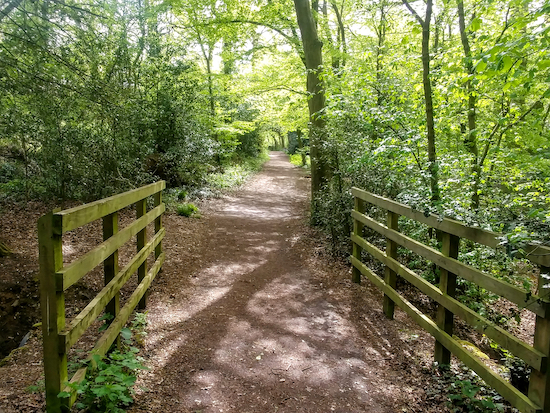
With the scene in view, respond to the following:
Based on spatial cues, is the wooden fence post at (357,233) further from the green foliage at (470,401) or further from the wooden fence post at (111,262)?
the wooden fence post at (111,262)

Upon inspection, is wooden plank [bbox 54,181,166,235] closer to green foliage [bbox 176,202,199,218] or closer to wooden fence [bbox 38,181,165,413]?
wooden fence [bbox 38,181,165,413]

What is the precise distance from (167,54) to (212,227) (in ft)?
19.8

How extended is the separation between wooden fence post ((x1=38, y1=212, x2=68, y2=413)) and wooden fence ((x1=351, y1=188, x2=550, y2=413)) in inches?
119

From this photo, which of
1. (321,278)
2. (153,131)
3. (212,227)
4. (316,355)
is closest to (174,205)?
(212,227)

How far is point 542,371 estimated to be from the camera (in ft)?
7.70

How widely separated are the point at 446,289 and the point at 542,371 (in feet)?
4.17

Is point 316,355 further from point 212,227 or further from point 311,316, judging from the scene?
point 212,227

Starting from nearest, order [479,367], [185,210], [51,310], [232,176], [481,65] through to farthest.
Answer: [51,310], [479,367], [481,65], [185,210], [232,176]

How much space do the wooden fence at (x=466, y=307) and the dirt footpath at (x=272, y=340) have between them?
0.46 meters

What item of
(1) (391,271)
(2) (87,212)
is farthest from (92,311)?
(1) (391,271)

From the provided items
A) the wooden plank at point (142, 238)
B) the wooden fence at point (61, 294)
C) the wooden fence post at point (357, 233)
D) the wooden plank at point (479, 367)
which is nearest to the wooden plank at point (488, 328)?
the wooden plank at point (479, 367)

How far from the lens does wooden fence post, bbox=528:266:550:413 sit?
91.7 inches

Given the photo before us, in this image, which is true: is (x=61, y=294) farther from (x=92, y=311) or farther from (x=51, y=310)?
(x=92, y=311)

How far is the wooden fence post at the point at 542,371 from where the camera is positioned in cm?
233
